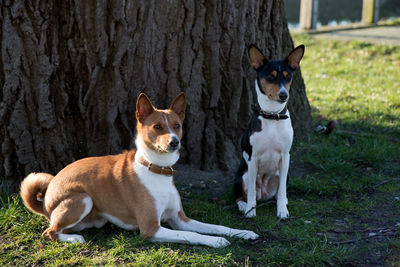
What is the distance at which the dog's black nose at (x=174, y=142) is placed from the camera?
374 centimetres

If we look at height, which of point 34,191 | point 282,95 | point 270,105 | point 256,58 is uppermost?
point 256,58

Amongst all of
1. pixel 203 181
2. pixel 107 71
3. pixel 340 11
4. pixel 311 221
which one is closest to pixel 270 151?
pixel 311 221

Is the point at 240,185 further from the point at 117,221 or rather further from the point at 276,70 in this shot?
the point at 117,221

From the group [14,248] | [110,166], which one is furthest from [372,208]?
[14,248]

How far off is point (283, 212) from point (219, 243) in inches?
36.0

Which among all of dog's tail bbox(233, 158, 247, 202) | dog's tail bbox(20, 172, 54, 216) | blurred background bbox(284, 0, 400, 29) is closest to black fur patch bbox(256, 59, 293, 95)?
dog's tail bbox(233, 158, 247, 202)

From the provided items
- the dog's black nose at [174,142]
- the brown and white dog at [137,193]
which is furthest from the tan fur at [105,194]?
the dog's black nose at [174,142]

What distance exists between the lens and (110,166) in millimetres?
4160

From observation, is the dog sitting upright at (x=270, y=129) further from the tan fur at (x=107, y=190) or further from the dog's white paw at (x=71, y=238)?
the dog's white paw at (x=71, y=238)

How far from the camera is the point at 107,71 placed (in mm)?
4801

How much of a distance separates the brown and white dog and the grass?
114 millimetres

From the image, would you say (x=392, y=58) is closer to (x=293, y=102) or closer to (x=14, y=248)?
(x=293, y=102)

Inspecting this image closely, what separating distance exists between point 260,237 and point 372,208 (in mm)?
1370

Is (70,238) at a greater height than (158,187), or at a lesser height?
lesser
